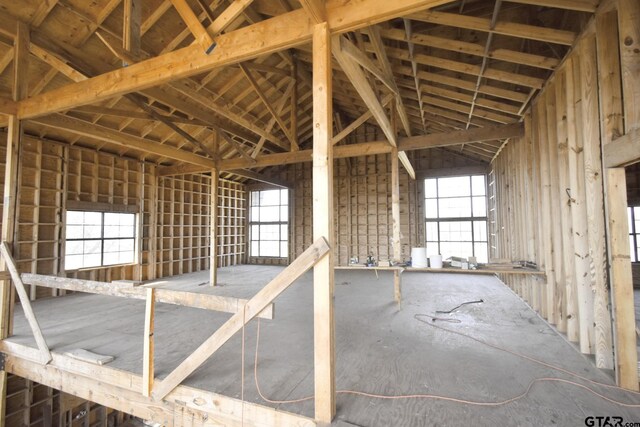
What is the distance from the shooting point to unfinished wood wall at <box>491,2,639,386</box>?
110 inches

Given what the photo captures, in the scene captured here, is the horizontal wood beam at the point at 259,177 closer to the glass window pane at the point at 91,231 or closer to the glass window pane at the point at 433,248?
the glass window pane at the point at 91,231

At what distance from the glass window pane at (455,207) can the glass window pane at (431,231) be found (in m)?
0.48

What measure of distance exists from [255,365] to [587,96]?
452cm

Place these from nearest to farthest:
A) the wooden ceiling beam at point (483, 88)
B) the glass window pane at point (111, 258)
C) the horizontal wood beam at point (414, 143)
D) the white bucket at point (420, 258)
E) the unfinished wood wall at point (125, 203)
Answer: the wooden ceiling beam at point (483, 88) → the white bucket at point (420, 258) → the horizontal wood beam at point (414, 143) → the unfinished wood wall at point (125, 203) → the glass window pane at point (111, 258)

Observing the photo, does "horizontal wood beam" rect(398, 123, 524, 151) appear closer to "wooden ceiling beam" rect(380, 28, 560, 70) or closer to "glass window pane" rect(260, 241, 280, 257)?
"wooden ceiling beam" rect(380, 28, 560, 70)

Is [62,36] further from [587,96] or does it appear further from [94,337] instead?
[587,96]

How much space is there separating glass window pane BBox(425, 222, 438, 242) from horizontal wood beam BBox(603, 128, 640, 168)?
882 centimetres

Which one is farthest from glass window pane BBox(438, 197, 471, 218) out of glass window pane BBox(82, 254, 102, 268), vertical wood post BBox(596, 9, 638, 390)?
glass window pane BBox(82, 254, 102, 268)

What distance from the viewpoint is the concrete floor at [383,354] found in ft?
7.60

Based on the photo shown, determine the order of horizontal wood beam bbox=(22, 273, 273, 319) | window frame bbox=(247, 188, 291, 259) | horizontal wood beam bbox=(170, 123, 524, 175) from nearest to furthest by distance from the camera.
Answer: horizontal wood beam bbox=(22, 273, 273, 319)
horizontal wood beam bbox=(170, 123, 524, 175)
window frame bbox=(247, 188, 291, 259)

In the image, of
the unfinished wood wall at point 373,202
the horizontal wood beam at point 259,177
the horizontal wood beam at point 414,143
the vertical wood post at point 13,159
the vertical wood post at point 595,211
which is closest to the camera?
the vertical wood post at point 595,211

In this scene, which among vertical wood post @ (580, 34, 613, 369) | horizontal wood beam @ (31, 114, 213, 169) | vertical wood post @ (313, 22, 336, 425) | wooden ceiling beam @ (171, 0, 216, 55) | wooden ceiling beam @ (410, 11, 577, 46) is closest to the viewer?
vertical wood post @ (313, 22, 336, 425)

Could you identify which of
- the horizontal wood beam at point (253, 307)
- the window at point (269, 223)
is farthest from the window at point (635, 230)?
the window at point (269, 223)

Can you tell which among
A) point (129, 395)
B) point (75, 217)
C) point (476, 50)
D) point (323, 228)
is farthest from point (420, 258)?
point (75, 217)
